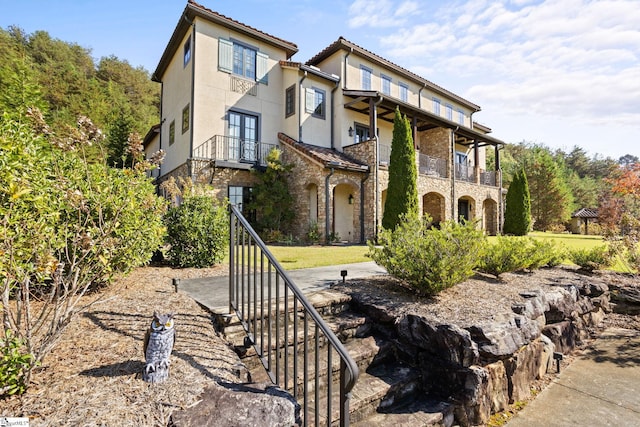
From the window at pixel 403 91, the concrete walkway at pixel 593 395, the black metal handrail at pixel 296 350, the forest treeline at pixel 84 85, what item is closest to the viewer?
the black metal handrail at pixel 296 350

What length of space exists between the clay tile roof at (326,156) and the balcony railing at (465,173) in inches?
323

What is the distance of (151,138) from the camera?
19.8 meters

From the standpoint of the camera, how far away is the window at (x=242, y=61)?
13266 millimetres

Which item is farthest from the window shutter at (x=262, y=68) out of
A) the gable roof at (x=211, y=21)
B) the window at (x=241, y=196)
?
the window at (x=241, y=196)

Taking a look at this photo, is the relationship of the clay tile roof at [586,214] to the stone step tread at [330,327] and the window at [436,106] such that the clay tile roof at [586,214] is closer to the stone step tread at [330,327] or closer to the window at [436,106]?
the window at [436,106]

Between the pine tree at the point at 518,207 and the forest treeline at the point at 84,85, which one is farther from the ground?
the forest treeline at the point at 84,85

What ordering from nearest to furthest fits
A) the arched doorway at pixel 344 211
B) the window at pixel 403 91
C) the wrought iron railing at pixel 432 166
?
the arched doorway at pixel 344 211
the wrought iron railing at pixel 432 166
the window at pixel 403 91

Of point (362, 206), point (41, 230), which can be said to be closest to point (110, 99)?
point (362, 206)

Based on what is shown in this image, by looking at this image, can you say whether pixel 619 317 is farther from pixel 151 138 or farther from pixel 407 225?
pixel 151 138

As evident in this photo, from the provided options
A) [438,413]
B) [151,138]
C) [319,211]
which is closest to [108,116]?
[151,138]

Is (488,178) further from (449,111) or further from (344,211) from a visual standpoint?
(344,211)

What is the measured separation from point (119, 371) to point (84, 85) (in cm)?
2974

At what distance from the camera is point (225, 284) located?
183 inches

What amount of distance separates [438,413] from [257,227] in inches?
454
